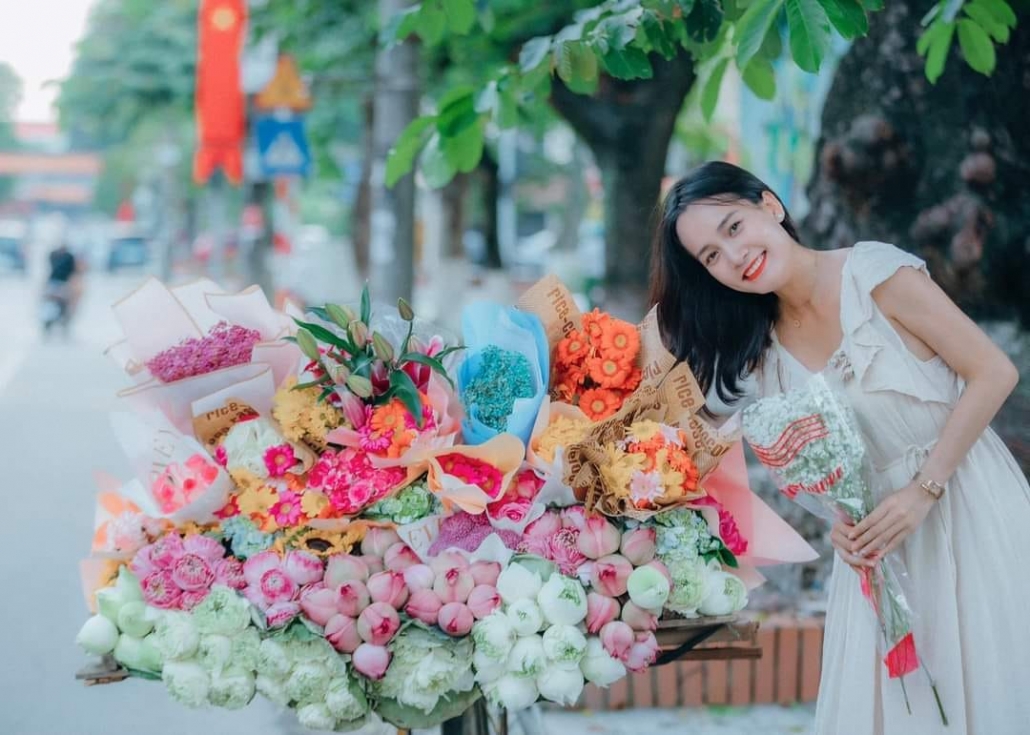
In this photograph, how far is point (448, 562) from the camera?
2484mm

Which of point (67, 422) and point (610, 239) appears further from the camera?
point (67, 422)

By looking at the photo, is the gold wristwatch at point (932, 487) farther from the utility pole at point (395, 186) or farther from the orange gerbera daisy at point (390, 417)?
the utility pole at point (395, 186)

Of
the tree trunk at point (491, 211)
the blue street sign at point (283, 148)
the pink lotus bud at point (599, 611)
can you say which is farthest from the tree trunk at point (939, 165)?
the tree trunk at point (491, 211)

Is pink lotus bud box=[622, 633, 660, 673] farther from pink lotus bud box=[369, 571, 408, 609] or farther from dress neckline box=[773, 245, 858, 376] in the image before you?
dress neckline box=[773, 245, 858, 376]

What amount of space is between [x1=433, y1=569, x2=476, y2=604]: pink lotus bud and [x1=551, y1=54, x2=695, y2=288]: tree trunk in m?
5.99

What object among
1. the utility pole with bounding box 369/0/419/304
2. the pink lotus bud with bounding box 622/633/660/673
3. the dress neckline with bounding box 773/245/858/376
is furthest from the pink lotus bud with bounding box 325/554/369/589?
the utility pole with bounding box 369/0/419/304

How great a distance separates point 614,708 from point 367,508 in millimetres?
2470

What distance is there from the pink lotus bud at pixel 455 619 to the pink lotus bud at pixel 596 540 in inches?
10.6

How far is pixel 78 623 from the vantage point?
6094mm

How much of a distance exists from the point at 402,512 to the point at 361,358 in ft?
1.11

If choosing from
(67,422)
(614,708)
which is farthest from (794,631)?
(67,422)

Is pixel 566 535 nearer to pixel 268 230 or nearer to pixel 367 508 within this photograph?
pixel 367 508

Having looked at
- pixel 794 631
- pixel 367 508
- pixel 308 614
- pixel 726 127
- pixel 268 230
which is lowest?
pixel 794 631

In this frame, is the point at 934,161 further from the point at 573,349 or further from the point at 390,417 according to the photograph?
the point at 390,417
